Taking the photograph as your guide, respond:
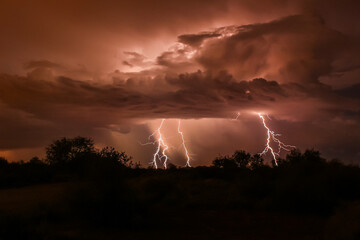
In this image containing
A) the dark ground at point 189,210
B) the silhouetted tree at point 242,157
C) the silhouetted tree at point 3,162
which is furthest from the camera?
the silhouetted tree at point 242,157

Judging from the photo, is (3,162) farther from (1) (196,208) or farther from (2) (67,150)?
(1) (196,208)

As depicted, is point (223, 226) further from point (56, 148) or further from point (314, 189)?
point (56, 148)

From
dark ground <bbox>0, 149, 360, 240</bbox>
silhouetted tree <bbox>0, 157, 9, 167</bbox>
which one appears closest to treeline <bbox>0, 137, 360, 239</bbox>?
dark ground <bbox>0, 149, 360, 240</bbox>

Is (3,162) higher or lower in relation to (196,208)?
higher

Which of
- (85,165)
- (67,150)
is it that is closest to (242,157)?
(67,150)

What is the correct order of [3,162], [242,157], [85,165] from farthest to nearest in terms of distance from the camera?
[242,157] < [3,162] < [85,165]

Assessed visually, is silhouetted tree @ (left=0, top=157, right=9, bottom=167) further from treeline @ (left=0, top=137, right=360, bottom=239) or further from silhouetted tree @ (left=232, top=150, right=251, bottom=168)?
silhouetted tree @ (left=232, top=150, right=251, bottom=168)

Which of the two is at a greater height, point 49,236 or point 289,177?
point 289,177

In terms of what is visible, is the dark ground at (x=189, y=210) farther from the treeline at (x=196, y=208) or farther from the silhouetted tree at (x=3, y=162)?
the silhouetted tree at (x=3, y=162)

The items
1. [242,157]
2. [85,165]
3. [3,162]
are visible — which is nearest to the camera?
[85,165]

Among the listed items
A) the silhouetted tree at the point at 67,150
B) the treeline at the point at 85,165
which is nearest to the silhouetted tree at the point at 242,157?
the treeline at the point at 85,165

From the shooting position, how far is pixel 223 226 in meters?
13.4

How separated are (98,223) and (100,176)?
1741mm

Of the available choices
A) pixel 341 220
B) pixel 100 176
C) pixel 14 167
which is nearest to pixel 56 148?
pixel 14 167
